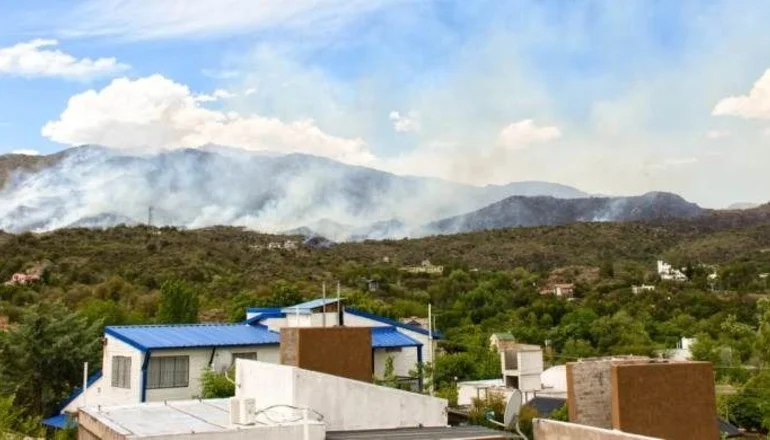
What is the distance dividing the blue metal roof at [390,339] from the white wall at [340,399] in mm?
15130

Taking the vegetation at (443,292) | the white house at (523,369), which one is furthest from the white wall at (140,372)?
the white house at (523,369)

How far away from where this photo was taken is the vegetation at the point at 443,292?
3250cm

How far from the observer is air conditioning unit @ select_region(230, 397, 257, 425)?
11.1 meters

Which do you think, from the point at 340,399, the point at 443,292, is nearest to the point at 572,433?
the point at 340,399

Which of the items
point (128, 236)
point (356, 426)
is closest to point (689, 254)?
point (128, 236)

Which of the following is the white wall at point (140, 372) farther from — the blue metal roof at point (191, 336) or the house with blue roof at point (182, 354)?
the blue metal roof at point (191, 336)

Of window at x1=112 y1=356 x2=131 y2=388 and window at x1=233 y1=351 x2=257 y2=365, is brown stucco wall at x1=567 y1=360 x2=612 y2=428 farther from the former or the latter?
window at x1=112 y1=356 x2=131 y2=388

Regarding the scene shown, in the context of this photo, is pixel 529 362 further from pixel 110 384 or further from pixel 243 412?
pixel 243 412

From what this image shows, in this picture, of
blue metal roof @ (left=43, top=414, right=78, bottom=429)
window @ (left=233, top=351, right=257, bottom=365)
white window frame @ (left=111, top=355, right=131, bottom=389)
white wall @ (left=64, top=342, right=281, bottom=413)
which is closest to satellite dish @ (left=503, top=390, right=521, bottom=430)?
white wall @ (left=64, top=342, right=281, bottom=413)

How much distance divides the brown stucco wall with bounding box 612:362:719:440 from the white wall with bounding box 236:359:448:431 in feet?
12.2

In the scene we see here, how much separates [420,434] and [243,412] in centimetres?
264

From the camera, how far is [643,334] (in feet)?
199

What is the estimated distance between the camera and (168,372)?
2422cm

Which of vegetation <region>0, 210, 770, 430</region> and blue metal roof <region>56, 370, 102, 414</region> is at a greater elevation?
vegetation <region>0, 210, 770, 430</region>
